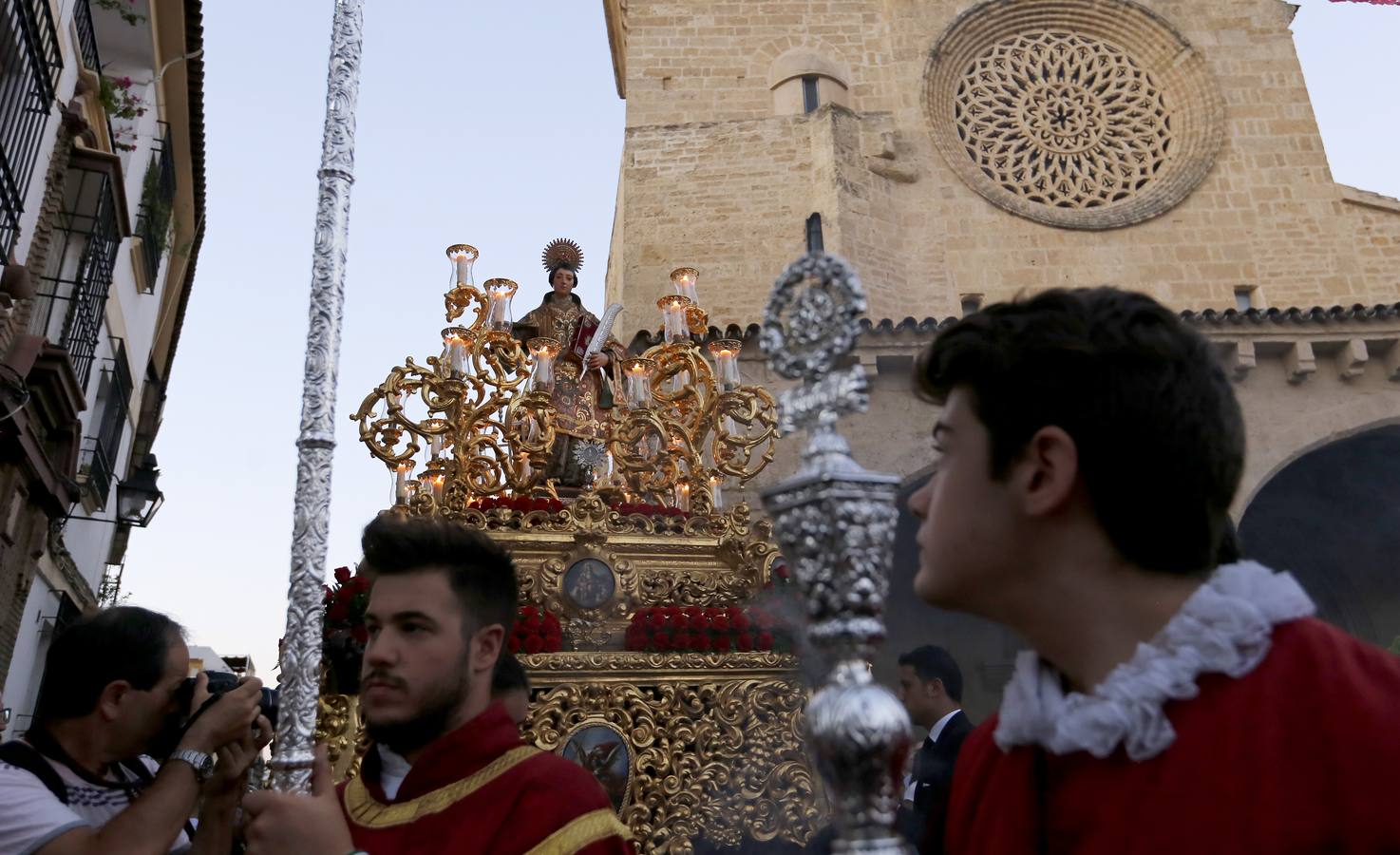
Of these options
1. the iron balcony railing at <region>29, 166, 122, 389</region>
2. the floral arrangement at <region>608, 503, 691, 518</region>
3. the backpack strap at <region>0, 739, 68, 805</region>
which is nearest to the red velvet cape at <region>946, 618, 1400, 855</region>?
the backpack strap at <region>0, 739, 68, 805</region>

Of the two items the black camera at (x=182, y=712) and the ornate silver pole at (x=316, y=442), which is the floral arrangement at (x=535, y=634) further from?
the ornate silver pole at (x=316, y=442)

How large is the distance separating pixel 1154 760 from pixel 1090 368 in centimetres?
44

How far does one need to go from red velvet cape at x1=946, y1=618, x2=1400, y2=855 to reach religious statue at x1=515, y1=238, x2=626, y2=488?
5321mm

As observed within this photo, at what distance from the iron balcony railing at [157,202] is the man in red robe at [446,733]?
34.9 ft

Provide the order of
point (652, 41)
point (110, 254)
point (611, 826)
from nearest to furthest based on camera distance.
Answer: point (611, 826) < point (110, 254) < point (652, 41)

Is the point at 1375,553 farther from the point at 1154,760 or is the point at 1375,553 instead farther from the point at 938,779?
the point at 1154,760

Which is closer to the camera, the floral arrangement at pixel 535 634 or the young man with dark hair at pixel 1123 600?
the young man with dark hair at pixel 1123 600

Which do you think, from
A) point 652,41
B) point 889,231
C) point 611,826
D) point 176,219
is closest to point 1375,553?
point 889,231

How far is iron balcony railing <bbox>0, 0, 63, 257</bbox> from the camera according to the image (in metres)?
6.20

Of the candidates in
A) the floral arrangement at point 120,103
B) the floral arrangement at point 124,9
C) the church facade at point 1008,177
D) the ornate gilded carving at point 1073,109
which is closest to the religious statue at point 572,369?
the floral arrangement at point 120,103

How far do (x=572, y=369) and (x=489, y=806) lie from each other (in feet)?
16.3

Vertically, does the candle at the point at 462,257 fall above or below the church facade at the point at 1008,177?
below

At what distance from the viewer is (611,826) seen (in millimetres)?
2039

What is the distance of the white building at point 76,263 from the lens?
6.91m
